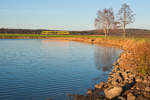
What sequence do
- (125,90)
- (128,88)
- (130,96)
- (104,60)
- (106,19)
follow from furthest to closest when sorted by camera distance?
(106,19) < (104,60) < (128,88) < (125,90) < (130,96)

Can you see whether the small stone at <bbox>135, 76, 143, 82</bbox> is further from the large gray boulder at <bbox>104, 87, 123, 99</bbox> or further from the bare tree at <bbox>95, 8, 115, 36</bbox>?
the bare tree at <bbox>95, 8, 115, 36</bbox>

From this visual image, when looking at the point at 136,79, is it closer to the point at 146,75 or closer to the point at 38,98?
the point at 146,75

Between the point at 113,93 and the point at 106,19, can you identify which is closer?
the point at 113,93

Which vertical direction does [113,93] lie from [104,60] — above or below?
above

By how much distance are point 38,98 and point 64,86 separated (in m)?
2.11

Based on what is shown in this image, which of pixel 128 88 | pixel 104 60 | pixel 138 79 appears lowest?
pixel 104 60

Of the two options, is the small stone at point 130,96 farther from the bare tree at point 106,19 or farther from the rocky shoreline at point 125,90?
the bare tree at point 106,19

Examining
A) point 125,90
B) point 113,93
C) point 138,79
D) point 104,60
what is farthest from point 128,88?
point 104,60

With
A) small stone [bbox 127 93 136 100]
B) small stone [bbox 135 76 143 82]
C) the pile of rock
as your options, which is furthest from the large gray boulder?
small stone [bbox 135 76 143 82]

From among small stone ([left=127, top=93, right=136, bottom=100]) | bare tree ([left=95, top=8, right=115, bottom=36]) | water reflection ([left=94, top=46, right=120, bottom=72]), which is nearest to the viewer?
small stone ([left=127, top=93, right=136, bottom=100])

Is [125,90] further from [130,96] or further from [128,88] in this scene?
[130,96]

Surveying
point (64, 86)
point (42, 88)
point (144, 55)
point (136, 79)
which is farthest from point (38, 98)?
point (144, 55)

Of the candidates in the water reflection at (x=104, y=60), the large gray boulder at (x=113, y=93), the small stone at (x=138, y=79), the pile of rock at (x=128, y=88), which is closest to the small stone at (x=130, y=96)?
the pile of rock at (x=128, y=88)

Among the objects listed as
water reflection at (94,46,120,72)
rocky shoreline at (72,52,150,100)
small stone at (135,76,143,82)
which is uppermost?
small stone at (135,76,143,82)
